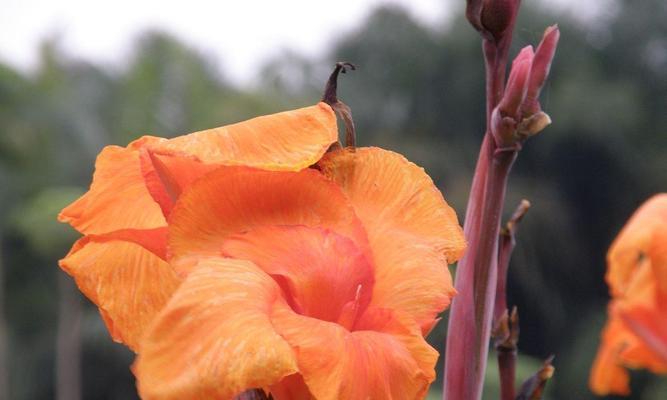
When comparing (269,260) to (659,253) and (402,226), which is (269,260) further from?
(659,253)

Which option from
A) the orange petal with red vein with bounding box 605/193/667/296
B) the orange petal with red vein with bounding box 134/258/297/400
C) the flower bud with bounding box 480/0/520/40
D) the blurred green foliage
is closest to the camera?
the orange petal with red vein with bounding box 134/258/297/400

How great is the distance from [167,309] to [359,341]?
8 centimetres

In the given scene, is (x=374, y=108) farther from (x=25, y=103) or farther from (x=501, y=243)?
(x=501, y=243)

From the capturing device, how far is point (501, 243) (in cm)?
48

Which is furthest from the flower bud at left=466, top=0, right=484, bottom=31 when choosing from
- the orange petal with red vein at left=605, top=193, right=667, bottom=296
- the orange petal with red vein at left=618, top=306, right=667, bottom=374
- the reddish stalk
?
the orange petal with red vein at left=618, top=306, right=667, bottom=374

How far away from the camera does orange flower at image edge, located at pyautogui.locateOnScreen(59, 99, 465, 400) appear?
34 cm

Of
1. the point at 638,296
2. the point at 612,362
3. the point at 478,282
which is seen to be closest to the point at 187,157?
the point at 478,282

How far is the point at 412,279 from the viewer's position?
396 millimetres

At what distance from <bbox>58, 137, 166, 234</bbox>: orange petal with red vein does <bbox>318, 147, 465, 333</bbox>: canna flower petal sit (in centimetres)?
10

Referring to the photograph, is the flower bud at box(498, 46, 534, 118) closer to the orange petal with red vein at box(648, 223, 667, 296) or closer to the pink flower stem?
the pink flower stem

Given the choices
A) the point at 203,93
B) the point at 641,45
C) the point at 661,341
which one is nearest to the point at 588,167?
the point at 641,45

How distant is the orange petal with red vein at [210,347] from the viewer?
13.1 inches

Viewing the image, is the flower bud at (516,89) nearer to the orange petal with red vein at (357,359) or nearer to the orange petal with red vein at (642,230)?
the orange petal with red vein at (357,359)

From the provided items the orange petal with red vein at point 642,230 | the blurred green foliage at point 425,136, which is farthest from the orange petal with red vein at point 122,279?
the blurred green foliage at point 425,136
